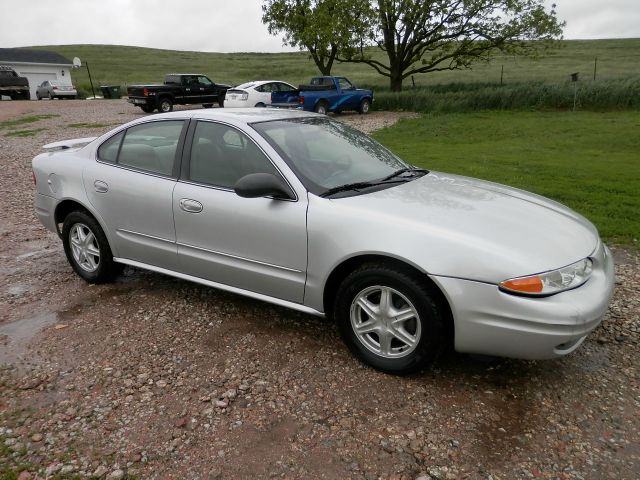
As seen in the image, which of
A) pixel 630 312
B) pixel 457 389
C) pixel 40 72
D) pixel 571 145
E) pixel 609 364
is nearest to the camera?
pixel 457 389

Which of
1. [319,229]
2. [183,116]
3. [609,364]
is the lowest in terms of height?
[609,364]

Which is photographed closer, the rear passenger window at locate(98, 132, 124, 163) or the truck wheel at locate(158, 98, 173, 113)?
the rear passenger window at locate(98, 132, 124, 163)

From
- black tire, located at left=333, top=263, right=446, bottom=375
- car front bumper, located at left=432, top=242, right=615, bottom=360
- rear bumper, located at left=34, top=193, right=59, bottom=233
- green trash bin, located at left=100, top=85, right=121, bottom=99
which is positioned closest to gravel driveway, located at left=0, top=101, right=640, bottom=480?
black tire, located at left=333, top=263, right=446, bottom=375

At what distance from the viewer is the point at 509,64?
4859 cm

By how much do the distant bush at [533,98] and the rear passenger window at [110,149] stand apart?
18320 millimetres

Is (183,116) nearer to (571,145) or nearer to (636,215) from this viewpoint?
(636,215)

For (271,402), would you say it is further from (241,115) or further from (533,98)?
(533,98)

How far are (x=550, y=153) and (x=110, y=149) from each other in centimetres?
984

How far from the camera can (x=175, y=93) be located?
2369cm

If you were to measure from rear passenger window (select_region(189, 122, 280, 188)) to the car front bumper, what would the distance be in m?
1.55

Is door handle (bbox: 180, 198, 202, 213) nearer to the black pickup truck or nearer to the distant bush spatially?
the distant bush

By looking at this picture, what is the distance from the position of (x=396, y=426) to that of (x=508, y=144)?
38.2 ft

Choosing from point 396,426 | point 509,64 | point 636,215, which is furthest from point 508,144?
point 509,64

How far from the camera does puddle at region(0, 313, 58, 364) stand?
3.48 metres
